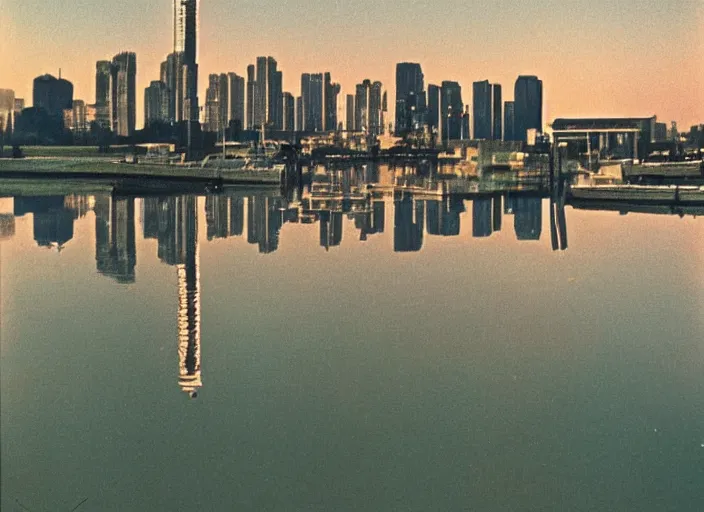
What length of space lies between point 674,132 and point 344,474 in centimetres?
396

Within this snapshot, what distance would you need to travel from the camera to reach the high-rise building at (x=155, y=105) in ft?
19.4

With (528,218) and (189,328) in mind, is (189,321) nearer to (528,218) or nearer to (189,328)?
(189,328)

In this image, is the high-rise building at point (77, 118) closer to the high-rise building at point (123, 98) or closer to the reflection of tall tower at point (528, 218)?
the high-rise building at point (123, 98)

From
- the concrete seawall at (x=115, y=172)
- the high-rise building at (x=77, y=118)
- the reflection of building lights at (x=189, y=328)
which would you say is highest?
the high-rise building at (x=77, y=118)

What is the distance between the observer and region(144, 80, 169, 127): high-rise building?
5914 mm

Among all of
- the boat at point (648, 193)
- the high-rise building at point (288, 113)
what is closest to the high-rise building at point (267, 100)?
the high-rise building at point (288, 113)

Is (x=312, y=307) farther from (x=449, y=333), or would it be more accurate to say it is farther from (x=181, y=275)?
(x=181, y=275)

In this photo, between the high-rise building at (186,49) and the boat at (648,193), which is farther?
the boat at (648,193)

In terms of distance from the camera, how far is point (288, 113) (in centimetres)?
531

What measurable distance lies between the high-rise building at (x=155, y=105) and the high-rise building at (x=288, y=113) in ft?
2.84

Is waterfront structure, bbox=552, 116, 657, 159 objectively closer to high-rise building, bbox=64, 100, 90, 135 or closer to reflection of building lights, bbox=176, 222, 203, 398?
reflection of building lights, bbox=176, 222, 203, 398

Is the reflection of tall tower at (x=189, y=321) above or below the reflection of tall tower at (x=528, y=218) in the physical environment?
below

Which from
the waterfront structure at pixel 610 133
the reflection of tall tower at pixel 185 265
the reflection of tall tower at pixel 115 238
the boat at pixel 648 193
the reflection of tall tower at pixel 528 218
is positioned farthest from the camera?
the boat at pixel 648 193

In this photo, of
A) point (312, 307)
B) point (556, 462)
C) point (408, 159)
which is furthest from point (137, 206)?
point (556, 462)
